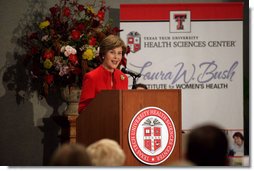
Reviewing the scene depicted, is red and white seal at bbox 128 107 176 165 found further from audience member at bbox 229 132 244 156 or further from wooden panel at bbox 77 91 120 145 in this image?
audience member at bbox 229 132 244 156

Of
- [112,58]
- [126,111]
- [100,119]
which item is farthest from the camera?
[112,58]

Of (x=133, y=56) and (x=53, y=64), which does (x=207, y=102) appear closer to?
(x=133, y=56)

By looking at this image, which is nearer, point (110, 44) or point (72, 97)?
point (110, 44)

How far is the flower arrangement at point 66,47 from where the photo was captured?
19.9ft

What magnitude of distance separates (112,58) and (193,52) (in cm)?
221

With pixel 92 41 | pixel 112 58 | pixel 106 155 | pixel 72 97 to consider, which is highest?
pixel 92 41

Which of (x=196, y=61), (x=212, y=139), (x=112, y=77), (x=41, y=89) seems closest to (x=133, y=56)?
(x=196, y=61)

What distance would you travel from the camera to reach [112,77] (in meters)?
4.48

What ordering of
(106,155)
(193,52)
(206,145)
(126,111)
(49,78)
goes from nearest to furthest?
(206,145), (106,155), (126,111), (49,78), (193,52)

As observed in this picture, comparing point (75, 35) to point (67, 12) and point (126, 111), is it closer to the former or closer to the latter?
point (67, 12)

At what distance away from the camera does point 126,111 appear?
383 cm

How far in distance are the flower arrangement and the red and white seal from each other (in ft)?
7.27

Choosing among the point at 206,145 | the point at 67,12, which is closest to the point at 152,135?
the point at 206,145

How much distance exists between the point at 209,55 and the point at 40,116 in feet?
6.40
